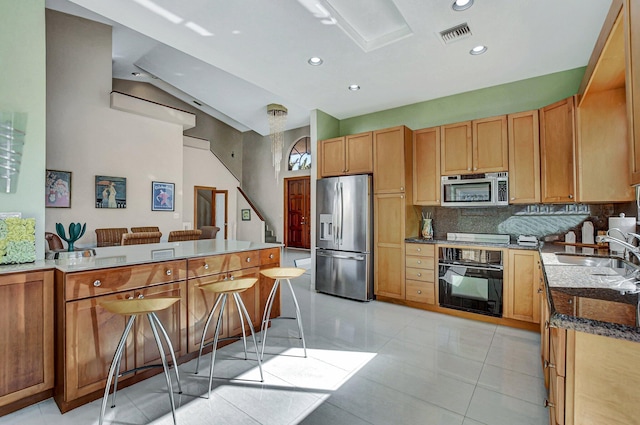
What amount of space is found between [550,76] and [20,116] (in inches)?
204

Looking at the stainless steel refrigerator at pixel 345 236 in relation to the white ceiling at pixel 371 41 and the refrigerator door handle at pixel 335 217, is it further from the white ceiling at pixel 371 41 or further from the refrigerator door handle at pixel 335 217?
the white ceiling at pixel 371 41

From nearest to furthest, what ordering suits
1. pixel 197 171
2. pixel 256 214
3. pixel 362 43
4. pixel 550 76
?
pixel 362 43
pixel 550 76
pixel 197 171
pixel 256 214

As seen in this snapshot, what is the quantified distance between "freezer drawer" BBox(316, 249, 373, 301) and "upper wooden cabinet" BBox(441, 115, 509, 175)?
1.69 metres

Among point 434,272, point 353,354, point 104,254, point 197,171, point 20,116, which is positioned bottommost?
point 353,354

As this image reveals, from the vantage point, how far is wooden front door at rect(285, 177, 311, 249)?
951 centimetres

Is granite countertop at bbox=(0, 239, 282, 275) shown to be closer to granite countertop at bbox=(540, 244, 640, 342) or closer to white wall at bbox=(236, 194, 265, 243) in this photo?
granite countertop at bbox=(540, 244, 640, 342)

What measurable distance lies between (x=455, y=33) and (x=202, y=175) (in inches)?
301

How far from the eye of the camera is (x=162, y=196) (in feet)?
21.0

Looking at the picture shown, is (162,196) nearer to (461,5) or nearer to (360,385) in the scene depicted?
(360,385)

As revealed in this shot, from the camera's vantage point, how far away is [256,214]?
380 inches

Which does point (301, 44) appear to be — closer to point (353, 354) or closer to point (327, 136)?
point (327, 136)

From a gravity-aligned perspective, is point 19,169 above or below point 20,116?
below

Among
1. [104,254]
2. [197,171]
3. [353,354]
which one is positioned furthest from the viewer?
[197,171]

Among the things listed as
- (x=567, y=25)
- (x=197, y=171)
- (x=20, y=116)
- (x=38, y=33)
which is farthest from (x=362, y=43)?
(x=197, y=171)
